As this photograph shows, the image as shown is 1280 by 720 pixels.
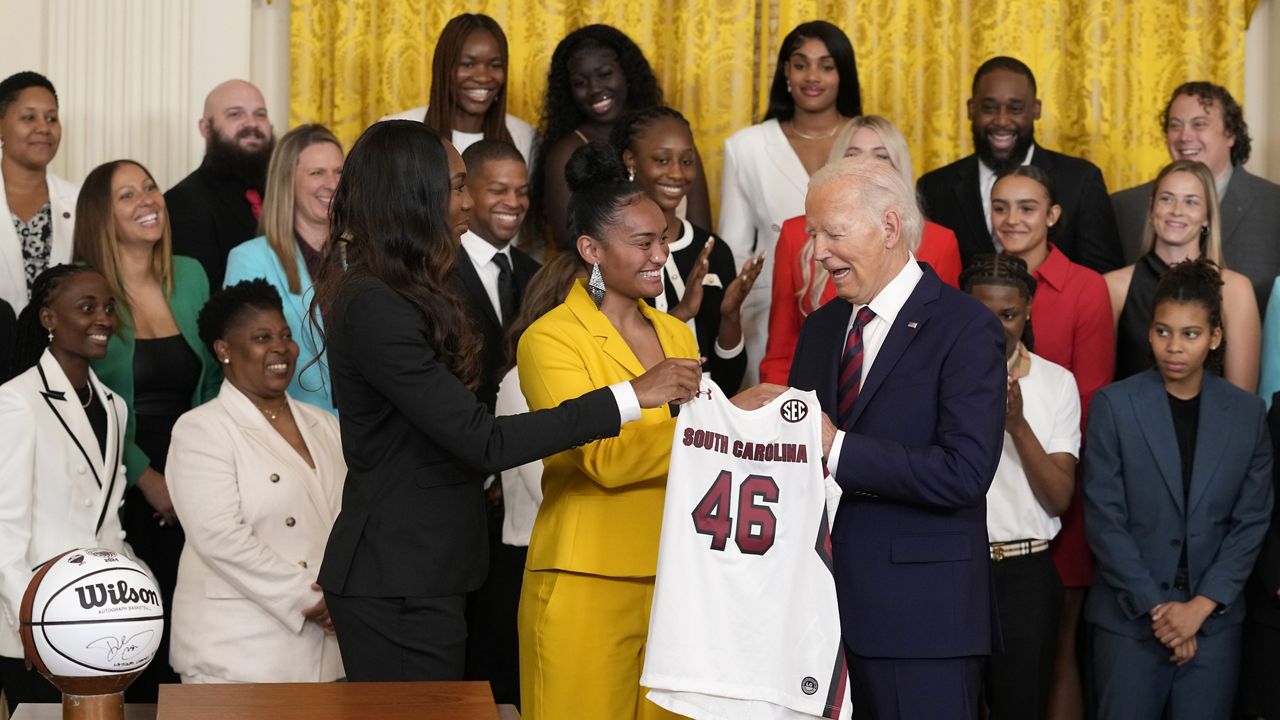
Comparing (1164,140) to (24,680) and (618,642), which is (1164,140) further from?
(24,680)

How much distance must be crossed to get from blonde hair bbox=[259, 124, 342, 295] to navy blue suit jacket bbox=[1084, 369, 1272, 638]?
119 inches

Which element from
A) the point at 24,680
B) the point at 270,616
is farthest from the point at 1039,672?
the point at 24,680

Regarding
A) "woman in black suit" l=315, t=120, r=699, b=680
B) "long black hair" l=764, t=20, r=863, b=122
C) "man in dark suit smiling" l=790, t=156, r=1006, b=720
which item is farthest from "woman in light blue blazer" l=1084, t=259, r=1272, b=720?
"woman in black suit" l=315, t=120, r=699, b=680

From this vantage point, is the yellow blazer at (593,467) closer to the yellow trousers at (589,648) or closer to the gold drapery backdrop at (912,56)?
the yellow trousers at (589,648)

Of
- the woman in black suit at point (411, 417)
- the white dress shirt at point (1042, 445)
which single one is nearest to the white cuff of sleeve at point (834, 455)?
the woman in black suit at point (411, 417)

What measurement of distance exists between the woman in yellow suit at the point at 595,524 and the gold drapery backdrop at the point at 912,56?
128 inches

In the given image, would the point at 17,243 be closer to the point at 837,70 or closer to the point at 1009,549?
the point at 837,70

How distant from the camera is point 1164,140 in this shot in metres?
7.55

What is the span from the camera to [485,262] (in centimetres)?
581

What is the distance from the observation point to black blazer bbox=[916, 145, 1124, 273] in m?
6.40

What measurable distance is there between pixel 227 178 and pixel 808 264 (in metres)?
2.59

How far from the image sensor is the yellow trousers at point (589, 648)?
396cm

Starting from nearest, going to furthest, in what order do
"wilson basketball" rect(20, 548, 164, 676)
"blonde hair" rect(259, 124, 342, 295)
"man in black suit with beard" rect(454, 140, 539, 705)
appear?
"wilson basketball" rect(20, 548, 164, 676), "man in black suit with beard" rect(454, 140, 539, 705), "blonde hair" rect(259, 124, 342, 295)

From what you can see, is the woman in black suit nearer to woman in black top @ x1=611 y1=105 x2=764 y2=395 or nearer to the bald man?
woman in black top @ x1=611 y1=105 x2=764 y2=395
